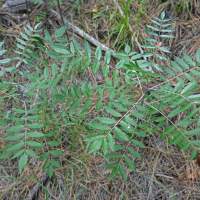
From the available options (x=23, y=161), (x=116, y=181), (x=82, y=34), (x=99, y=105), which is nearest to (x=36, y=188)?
(x=116, y=181)

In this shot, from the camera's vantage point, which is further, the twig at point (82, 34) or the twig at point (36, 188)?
the twig at point (82, 34)

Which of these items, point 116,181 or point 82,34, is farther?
point 82,34

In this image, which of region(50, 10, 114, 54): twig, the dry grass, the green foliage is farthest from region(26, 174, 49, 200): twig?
region(50, 10, 114, 54): twig

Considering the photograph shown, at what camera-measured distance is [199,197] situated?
200 cm

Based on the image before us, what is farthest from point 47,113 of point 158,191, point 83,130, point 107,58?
point 158,191

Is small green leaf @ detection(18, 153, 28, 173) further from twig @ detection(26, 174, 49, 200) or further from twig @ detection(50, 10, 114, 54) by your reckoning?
twig @ detection(50, 10, 114, 54)

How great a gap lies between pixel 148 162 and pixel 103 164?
24cm

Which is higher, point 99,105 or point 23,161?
point 99,105

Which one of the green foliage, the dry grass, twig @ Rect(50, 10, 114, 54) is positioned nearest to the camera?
the green foliage

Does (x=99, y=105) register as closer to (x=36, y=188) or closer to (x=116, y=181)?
(x=116, y=181)

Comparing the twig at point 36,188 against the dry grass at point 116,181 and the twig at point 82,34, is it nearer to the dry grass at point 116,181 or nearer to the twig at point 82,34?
the dry grass at point 116,181

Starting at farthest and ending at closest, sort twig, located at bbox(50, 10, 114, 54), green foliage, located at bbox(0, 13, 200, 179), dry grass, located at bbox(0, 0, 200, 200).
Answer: twig, located at bbox(50, 10, 114, 54) → dry grass, located at bbox(0, 0, 200, 200) → green foliage, located at bbox(0, 13, 200, 179)

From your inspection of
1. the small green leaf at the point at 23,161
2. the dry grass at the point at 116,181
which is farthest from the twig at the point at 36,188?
the small green leaf at the point at 23,161

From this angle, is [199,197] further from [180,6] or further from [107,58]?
[180,6]
